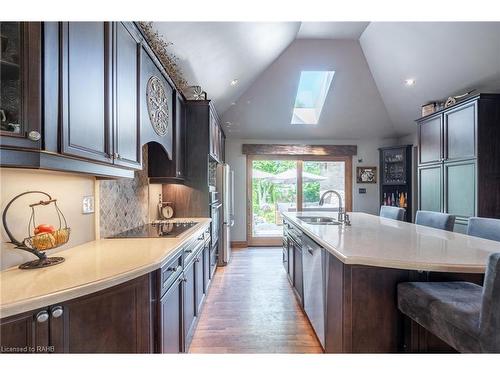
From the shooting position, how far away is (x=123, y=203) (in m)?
2.25

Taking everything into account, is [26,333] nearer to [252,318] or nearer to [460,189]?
[252,318]

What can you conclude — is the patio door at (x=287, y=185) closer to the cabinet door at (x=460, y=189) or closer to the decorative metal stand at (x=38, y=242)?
the cabinet door at (x=460, y=189)

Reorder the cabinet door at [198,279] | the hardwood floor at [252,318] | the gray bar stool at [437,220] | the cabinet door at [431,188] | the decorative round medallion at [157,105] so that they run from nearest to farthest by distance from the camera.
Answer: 1. the decorative round medallion at [157,105]
2. the hardwood floor at [252,318]
3. the cabinet door at [198,279]
4. the gray bar stool at [437,220]
5. the cabinet door at [431,188]

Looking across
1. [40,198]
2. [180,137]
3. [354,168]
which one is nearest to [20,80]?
[40,198]

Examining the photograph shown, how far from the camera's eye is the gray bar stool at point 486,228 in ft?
6.64

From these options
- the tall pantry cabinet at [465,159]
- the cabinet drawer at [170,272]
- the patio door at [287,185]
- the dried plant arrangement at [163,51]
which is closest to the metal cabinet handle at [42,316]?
the cabinet drawer at [170,272]

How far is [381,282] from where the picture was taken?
152 centimetres

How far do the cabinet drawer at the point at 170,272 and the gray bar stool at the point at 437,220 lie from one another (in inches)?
97.8

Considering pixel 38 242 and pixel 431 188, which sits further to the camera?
pixel 431 188

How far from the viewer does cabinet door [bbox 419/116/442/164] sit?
392 cm

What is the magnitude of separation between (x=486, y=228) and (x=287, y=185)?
161 inches

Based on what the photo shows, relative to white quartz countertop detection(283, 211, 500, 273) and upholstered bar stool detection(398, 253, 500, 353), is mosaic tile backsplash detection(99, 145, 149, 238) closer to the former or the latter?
white quartz countertop detection(283, 211, 500, 273)
